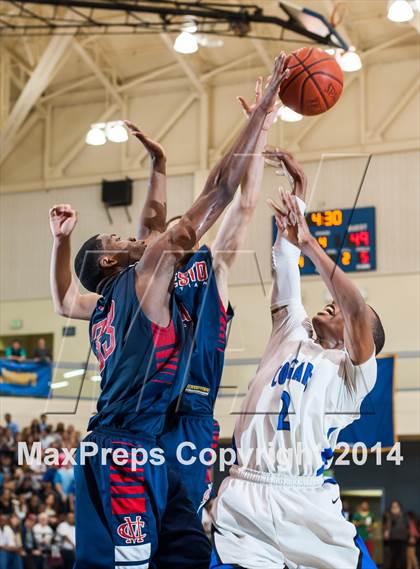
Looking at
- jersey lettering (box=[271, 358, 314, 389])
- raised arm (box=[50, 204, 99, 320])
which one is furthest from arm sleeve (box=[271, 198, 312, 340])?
raised arm (box=[50, 204, 99, 320])

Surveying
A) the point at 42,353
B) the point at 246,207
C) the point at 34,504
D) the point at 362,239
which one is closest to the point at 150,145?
the point at 246,207

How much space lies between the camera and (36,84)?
19.2 m

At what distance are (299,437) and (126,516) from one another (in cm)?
94

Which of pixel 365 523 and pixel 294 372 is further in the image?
pixel 365 523

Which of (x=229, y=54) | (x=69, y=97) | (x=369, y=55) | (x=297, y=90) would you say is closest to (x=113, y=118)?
(x=69, y=97)

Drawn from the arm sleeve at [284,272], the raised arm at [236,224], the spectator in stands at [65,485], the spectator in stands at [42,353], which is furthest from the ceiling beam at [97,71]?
the arm sleeve at [284,272]

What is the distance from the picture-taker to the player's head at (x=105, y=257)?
5.22 metres

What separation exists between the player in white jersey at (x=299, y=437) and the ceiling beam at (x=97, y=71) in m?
15.5

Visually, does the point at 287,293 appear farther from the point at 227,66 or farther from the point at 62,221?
the point at 227,66

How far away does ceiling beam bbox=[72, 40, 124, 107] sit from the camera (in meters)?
19.6

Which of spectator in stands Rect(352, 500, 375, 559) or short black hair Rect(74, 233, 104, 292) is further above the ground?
short black hair Rect(74, 233, 104, 292)

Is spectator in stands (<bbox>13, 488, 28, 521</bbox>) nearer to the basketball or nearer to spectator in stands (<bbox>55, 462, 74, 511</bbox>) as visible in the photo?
spectator in stands (<bbox>55, 462, 74, 511</bbox>)

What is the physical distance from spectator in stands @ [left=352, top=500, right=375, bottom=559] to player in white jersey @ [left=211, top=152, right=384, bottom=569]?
12.5m

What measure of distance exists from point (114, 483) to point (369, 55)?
1604 centimetres
